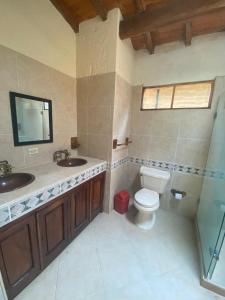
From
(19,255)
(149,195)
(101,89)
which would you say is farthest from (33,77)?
(149,195)

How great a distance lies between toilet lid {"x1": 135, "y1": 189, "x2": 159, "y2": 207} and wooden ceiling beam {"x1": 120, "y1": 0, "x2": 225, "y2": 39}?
205 cm

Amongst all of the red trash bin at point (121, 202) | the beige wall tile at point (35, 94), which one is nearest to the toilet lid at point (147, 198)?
the red trash bin at point (121, 202)

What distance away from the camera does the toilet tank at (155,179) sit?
2.10 meters

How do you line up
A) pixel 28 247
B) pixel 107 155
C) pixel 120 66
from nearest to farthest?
1. pixel 28 247
2. pixel 120 66
3. pixel 107 155

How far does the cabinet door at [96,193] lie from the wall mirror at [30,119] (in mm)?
799

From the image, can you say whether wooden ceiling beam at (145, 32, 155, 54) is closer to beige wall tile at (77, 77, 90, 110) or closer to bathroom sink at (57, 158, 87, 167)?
beige wall tile at (77, 77, 90, 110)

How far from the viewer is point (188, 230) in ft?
6.39

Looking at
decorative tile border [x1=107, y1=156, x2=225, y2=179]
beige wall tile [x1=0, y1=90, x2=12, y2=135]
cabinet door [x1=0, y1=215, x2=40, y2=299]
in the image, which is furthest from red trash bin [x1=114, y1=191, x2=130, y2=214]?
beige wall tile [x1=0, y1=90, x2=12, y2=135]

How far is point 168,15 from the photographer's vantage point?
1481mm

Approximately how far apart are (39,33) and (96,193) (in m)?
2.02

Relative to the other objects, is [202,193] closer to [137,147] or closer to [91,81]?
[137,147]

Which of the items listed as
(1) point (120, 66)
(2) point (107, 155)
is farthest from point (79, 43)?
(2) point (107, 155)

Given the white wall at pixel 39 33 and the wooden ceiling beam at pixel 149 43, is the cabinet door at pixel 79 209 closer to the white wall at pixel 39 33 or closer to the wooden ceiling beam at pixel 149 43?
the white wall at pixel 39 33

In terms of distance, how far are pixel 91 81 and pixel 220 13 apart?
1.62 m
